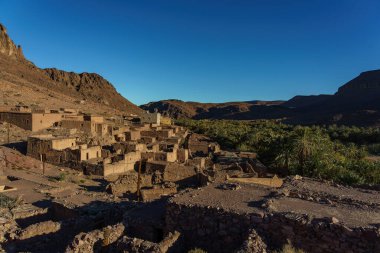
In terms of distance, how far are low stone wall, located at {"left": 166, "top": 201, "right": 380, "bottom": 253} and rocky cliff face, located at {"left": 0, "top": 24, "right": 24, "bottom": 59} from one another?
257 ft

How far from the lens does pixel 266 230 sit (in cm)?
702

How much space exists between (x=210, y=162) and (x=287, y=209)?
15.1 meters

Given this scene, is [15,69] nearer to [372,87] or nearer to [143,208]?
[143,208]

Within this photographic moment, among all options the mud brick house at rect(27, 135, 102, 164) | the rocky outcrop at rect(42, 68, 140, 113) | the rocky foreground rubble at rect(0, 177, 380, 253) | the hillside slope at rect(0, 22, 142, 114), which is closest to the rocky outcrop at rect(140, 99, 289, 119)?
the rocky outcrop at rect(42, 68, 140, 113)

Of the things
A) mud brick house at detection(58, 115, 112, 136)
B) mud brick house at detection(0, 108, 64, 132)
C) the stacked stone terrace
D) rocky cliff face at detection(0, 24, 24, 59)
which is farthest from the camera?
rocky cliff face at detection(0, 24, 24, 59)

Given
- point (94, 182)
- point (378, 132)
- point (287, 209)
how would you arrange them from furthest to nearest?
point (378, 132), point (94, 182), point (287, 209)

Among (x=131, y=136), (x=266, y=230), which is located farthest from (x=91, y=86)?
(x=266, y=230)

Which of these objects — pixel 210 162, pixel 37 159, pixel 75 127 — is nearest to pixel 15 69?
pixel 75 127

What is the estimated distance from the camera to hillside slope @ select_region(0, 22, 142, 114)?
163 feet

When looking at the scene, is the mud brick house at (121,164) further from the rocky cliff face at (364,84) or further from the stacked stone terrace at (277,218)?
the rocky cliff face at (364,84)

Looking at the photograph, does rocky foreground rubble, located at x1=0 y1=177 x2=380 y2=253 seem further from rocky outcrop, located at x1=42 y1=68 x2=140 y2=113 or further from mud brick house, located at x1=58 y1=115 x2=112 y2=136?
rocky outcrop, located at x1=42 y1=68 x2=140 y2=113

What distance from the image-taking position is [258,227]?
711cm

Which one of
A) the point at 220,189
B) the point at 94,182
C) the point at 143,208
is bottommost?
the point at 94,182

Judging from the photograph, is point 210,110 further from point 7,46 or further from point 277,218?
point 277,218
